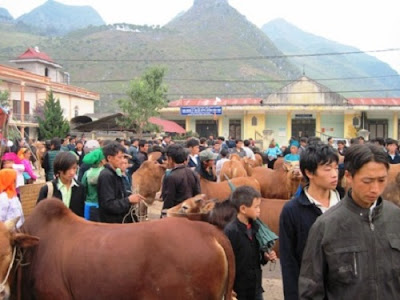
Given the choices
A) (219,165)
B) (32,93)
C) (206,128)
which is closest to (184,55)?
(32,93)

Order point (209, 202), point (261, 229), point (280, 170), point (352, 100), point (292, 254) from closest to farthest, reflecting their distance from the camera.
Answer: point (292, 254) → point (261, 229) → point (209, 202) → point (280, 170) → point (352, 100)

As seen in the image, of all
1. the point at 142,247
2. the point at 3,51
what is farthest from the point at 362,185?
the point at 3,51

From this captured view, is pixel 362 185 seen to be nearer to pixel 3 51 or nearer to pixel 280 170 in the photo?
pixel 280 170

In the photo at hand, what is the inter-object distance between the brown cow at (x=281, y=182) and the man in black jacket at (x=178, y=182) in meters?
2.71

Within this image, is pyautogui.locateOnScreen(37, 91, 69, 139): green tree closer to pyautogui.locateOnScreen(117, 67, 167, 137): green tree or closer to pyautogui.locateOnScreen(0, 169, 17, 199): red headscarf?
pyautogui.locateOnScreen(117, 67, 167, 137): green tree

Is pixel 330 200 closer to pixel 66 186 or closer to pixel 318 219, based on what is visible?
pixel 318 219

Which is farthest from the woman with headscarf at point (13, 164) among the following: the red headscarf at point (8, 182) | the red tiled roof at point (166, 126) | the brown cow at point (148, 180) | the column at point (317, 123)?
the column at point (317, 123)

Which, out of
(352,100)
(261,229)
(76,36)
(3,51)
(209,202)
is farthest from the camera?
(76,36)

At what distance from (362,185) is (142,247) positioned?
1532mm

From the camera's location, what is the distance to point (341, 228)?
2.20 meters

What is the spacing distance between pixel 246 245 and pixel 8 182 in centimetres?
325

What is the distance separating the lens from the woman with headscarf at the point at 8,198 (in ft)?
17.7

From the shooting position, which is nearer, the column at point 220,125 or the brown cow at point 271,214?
the brown cow at point 271,214

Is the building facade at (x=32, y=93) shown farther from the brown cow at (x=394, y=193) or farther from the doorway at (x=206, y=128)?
the brown cow at (x=394, y=193)
